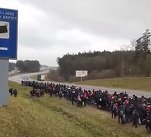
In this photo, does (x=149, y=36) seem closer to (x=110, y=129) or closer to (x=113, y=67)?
(x=113, y=67)

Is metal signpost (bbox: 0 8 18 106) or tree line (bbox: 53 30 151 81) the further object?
tree line (bbox: 53 30 151 81)

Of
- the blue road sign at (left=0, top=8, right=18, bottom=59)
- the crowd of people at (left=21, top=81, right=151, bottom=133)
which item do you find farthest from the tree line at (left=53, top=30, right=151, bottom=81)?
the blue road sign at (left=0, top=8, right=18, bottom=59)

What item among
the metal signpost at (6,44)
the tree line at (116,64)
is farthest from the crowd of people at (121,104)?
the tree line at (116,64)

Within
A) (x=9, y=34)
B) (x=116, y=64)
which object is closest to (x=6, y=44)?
(x=9, y=34)

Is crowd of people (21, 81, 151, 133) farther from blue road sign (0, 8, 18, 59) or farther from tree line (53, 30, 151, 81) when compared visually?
tree line (53, 30, 151, 81)

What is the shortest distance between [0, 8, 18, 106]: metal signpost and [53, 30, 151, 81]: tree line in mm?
85877

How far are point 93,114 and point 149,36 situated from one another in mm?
96969

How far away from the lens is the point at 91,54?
15700cm

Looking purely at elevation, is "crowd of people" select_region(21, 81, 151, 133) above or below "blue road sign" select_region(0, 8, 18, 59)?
below

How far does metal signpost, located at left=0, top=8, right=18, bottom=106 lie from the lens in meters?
11.5

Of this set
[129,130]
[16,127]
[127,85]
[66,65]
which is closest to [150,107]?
[129,130]

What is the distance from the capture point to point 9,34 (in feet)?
38.4

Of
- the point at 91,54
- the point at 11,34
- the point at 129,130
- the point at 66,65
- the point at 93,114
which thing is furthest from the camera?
the point at 91,54

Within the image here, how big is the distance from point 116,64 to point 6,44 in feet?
364
